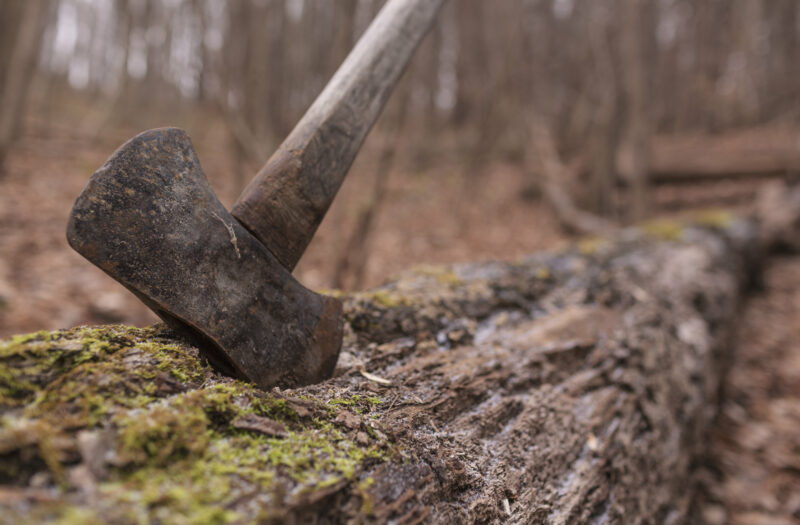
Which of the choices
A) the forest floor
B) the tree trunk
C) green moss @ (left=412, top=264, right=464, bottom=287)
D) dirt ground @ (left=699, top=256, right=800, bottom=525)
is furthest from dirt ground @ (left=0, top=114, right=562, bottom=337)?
dirt ground @ (left=699, top=256, right=800, bottom=525)

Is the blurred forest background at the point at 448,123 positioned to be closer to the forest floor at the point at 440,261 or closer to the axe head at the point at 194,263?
the forest floor at the point at 440,261

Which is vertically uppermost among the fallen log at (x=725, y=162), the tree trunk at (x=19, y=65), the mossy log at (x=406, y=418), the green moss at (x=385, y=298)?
the tree trunk at (x=19, y=65)

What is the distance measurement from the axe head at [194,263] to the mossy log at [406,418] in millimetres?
93

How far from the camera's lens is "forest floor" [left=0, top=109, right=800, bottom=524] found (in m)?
2.42

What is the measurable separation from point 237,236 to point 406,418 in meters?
0.65

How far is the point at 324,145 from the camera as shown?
4.35ft

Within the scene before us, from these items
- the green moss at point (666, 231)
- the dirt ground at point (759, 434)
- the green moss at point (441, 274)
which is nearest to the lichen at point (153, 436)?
the green moss at point (441, 274)

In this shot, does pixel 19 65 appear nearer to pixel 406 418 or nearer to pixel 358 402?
pixel 358 402

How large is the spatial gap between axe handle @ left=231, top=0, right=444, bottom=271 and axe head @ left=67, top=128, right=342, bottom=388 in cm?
8

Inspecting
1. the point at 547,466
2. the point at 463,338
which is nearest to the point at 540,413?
the point at 547,466

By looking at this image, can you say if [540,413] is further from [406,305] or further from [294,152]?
[294,152]

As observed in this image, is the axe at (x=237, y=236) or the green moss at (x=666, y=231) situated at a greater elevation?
the axe at (x=237, y=236)

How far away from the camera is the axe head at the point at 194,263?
3.19 ft

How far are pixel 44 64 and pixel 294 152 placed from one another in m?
19.6
